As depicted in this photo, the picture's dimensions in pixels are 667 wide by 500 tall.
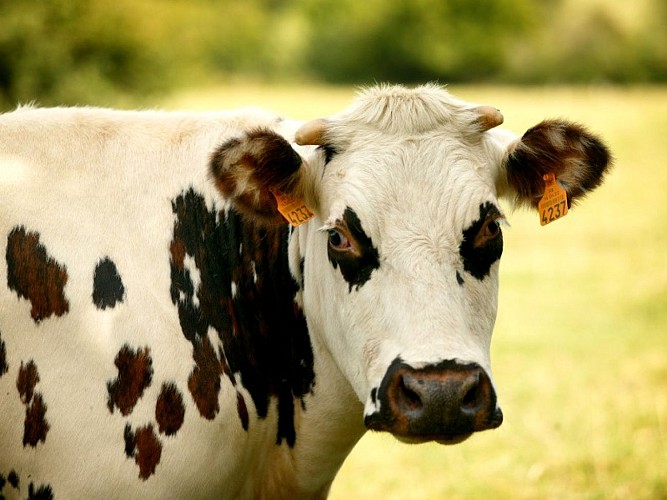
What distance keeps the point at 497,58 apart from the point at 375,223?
6431 cm

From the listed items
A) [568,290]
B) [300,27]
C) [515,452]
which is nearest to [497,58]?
[300,27]

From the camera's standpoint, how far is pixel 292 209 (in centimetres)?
359

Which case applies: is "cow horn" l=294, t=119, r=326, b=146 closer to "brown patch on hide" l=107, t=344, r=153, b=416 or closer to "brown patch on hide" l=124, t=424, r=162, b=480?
"brown patch on hide" l=107, t=344, r=153, b=416

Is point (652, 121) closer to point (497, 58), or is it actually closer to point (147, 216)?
point (147, 216)

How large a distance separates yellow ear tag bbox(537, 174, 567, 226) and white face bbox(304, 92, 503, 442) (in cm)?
32

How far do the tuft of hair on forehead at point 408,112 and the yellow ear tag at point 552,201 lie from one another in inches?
18.4

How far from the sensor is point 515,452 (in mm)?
6434

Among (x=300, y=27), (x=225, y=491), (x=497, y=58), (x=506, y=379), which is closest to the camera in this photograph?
(x=225, y=491)

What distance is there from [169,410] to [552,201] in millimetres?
1772

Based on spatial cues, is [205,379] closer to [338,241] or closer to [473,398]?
[338,241]

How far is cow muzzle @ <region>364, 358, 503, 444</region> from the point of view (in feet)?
9.61

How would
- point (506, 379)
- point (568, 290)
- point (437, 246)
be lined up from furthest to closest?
point (568, 290), point (506, 379), point (437, 246)

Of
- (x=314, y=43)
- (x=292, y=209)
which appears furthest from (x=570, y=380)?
(x=314, y=43)

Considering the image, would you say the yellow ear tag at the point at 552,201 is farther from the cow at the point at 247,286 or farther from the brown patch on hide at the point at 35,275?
the brown patch on hide at the point at 35,275
